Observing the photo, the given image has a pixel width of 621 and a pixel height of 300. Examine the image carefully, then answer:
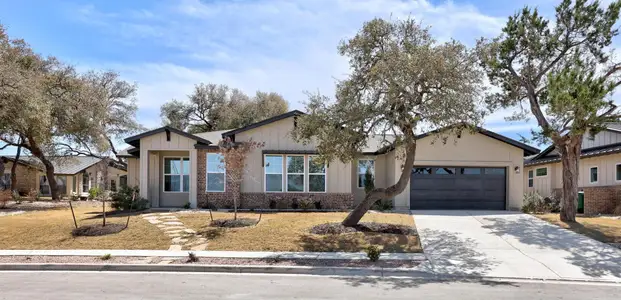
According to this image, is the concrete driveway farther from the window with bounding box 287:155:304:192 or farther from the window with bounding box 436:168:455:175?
the window with bounding box 287:155:304:192

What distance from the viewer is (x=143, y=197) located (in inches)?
816

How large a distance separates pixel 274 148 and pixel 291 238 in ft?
26.1

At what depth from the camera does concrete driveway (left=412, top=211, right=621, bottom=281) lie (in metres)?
10.2

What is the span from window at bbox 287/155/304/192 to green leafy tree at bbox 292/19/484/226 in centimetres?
657

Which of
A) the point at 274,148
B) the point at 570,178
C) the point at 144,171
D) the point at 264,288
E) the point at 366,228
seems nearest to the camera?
the point at 264,288

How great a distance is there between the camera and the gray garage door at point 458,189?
21.5 meters

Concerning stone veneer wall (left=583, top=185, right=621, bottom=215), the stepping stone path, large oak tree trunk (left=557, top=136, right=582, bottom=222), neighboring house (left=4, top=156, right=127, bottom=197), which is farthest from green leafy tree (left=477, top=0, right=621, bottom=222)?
neighboring house (left=4, top=156, right=127, bottom=197)

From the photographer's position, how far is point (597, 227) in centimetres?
1545

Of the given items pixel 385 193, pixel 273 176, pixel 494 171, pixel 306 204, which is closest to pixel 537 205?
pixel 494 171

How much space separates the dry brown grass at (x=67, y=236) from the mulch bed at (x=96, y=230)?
0.21 metres

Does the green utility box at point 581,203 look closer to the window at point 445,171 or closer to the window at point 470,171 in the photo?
the window at point 470,171

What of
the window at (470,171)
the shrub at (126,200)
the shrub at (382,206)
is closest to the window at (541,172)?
the window at (470,171)

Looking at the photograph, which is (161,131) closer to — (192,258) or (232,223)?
(232,223)

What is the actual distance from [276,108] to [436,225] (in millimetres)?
27497
